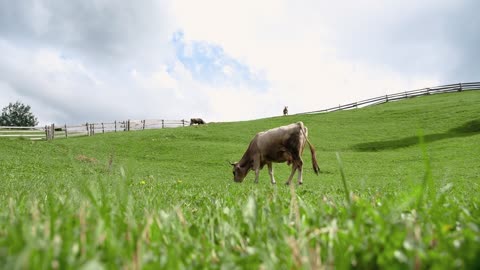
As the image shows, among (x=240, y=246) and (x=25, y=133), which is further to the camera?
(x=25, y=133)

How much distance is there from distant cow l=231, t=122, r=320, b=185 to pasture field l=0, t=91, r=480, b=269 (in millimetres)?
1075

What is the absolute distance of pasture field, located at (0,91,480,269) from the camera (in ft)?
3.40

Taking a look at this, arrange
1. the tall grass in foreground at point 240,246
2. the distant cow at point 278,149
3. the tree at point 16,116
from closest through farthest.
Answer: the tall grass in foreground at point 240,246, the distant cow at point 278,149, the tree at point 16,116

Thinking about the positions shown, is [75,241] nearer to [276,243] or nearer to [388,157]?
[276,243]

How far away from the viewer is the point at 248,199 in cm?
221

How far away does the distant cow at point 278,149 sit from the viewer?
17281 mm

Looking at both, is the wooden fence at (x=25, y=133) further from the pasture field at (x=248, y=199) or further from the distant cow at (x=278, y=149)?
the distant cow at (x=278, y=149)

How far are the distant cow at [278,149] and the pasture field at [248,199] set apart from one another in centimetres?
108

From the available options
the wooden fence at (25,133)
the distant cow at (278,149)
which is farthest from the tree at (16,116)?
the distant cow at (278,149)

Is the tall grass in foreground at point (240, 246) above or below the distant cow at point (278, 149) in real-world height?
above

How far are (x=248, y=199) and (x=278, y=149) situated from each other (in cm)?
1574

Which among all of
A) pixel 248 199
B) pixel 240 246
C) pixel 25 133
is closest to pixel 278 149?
pixel 248 199

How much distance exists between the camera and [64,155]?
93.9 feet

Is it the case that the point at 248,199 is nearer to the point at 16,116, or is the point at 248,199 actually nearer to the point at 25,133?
the point at 25,133
